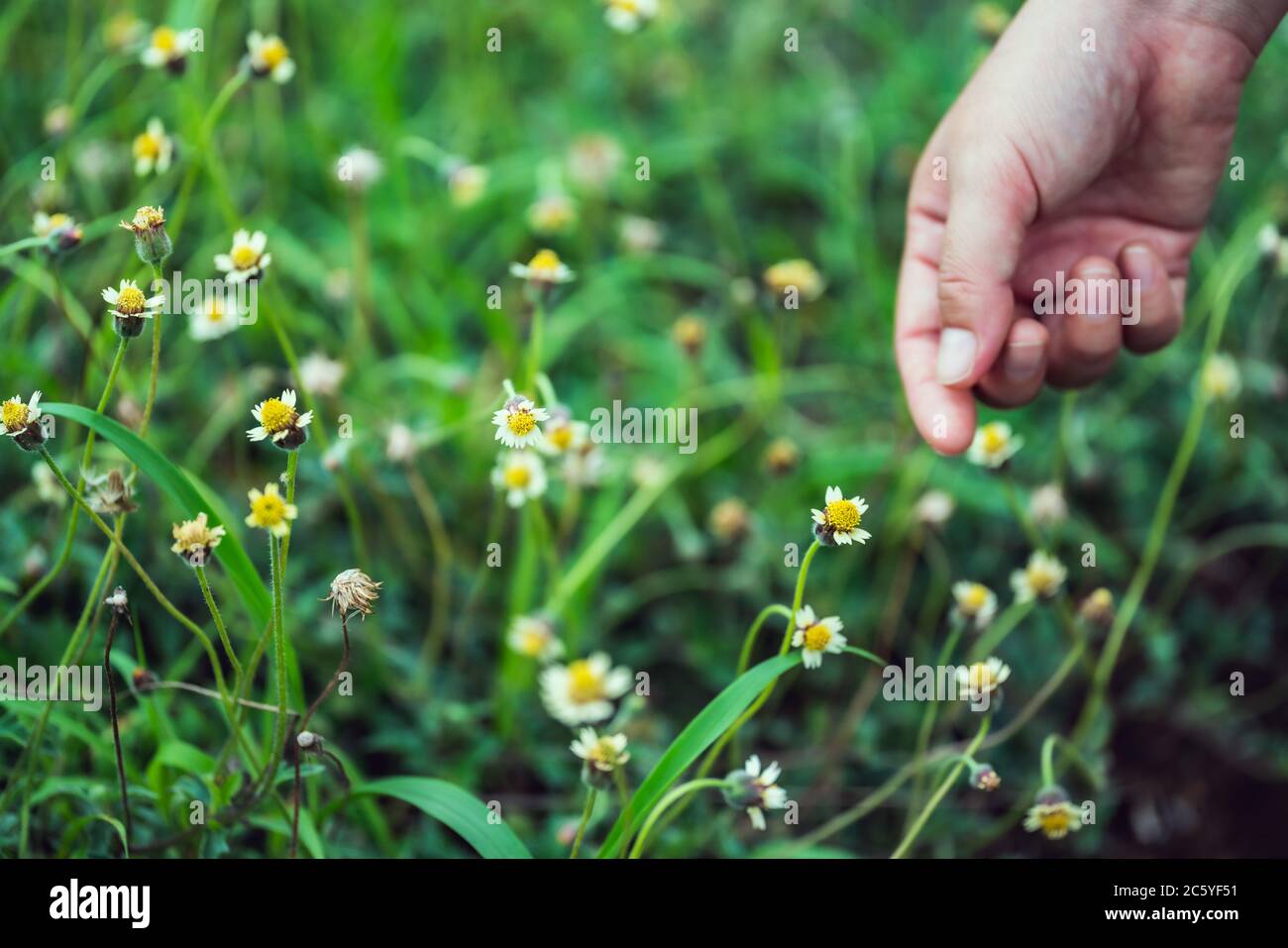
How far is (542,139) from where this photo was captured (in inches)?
62.5

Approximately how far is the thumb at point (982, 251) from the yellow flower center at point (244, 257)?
557mm

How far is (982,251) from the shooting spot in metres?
0.86

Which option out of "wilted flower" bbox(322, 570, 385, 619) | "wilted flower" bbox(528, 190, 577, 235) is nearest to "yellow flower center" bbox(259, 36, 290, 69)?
"wilted flower" bbox(528, 190, 577, 235)

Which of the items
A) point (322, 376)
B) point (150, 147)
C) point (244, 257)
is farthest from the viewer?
point (322, 376)

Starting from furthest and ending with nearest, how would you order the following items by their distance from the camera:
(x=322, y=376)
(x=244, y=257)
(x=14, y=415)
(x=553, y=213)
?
(x=553, y=213), (x=322, y=376), (x=244, y=257), (x=14, y=415)

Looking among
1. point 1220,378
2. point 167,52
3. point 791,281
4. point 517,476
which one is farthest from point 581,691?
point 1220,378

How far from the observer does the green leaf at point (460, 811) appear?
0.77 meters

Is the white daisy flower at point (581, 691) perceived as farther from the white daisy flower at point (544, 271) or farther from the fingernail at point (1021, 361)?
the fingernail at point (1021, 361)

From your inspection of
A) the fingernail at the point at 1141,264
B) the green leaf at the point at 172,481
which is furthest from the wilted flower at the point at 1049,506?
the green leaf at the point at 172,481

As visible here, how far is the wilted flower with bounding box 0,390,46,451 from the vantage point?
2.30 feet

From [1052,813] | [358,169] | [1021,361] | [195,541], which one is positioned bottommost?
[1052,813]

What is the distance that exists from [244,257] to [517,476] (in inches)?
11.4

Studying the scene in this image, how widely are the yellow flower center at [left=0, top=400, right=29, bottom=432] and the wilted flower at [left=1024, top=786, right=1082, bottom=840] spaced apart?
78 cm

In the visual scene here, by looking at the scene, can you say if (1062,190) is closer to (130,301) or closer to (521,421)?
(521,421)
